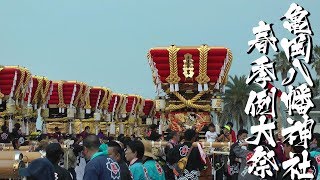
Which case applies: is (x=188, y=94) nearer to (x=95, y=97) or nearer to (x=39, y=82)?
(x=39, y=82)

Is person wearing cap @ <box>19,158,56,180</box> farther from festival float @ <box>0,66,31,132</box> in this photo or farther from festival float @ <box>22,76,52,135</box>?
festival float @ <box>22,76,52,135</box>

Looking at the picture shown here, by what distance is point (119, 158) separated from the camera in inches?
331

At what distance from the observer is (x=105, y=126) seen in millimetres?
55719

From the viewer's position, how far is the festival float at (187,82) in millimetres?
22750

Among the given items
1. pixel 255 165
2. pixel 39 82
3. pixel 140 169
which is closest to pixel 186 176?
pixel 255 165

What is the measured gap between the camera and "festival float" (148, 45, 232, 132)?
22750 millimetres

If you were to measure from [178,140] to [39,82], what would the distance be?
2764 cm

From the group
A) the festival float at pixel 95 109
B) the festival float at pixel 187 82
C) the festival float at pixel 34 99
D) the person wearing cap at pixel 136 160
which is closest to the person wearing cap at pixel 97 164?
the person wearing cap at pixel 136 160

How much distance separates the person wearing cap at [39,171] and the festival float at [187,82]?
15444 millimetres

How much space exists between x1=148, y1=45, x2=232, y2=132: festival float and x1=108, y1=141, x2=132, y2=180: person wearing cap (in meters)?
14.1

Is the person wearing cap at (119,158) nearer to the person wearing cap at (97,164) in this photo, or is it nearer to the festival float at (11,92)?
the person wearing cap at (97,164)

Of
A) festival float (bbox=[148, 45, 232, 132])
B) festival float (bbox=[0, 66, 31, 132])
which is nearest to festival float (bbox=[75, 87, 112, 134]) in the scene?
festival float (bbox=[0, 66, 31, 132])

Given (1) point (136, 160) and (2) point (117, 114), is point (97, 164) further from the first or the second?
(2) point (117, 114)

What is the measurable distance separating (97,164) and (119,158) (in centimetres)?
108
